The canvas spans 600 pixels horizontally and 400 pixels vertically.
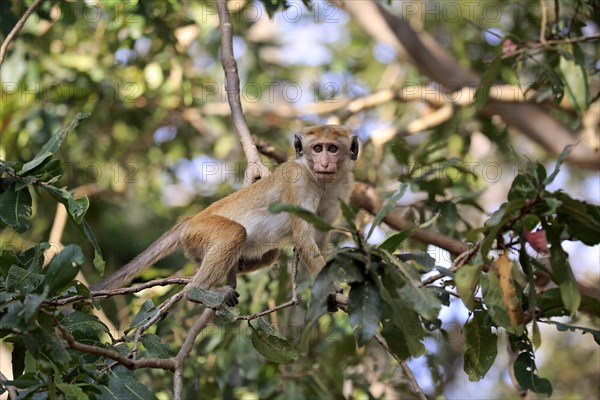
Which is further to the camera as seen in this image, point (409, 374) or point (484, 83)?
point (484, 83)

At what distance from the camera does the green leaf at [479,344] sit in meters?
3.91

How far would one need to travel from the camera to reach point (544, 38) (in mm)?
5938

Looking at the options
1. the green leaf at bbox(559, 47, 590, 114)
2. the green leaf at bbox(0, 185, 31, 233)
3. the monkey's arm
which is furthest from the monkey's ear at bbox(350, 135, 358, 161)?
the green leaf at bbox(0, 185, 31, 233)

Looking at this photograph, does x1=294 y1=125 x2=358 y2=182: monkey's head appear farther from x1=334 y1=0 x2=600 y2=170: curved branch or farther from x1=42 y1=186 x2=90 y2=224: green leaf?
x1=334 y1=0 x2=600 y2=170: curved branch

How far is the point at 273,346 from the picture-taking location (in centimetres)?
432

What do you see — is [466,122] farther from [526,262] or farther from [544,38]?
[526,262]

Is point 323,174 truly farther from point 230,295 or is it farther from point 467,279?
point 467,279

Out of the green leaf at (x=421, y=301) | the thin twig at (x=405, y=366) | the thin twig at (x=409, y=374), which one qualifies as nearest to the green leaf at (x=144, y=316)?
the thin twig at (x=405, y=366)

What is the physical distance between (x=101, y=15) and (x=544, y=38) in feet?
18.9

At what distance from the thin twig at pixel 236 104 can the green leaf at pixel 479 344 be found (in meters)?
2.47

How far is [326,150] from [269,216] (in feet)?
2.11

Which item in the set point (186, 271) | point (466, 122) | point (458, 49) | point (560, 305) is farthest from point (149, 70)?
point (560, 305)

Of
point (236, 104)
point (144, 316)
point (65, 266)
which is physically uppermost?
point (65, 266)

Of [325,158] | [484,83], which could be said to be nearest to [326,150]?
[325,158]
